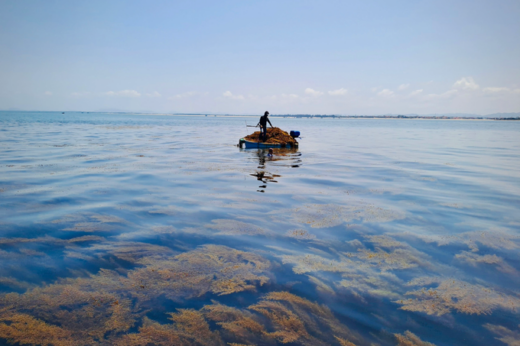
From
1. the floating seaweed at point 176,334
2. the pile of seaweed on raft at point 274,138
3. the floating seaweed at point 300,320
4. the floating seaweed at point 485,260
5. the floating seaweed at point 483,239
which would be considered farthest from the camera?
the pile of seaweed on raft at point 274,138

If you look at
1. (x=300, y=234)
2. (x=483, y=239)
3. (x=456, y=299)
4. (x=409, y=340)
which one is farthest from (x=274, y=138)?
(x=409, y=340)

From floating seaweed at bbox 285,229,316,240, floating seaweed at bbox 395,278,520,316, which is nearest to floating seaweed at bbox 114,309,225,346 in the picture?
floating seaweed at bbox 395,278,520,316

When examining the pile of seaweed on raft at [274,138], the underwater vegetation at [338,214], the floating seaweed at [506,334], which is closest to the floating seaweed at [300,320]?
the floating seaweed at [506,334]

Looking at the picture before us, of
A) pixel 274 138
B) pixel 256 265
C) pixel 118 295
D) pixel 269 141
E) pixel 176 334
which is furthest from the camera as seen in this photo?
pixel 274 138

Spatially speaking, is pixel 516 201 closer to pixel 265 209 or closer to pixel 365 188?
pixel 365 188

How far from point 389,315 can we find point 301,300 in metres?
1.26

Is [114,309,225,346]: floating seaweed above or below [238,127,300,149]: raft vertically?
below

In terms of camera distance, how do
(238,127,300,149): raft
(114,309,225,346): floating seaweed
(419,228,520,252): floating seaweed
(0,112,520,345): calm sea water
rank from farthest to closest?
(238,127,300,149): raft → (419,228,520,252): floating seaweed → (0,112,520,345): calm sea water → (114,309,225,346): floating seaweed

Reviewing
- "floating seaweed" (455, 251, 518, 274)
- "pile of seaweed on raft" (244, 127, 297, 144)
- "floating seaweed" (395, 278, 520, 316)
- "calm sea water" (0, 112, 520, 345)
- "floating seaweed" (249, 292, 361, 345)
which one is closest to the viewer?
"floating seaweed" (249, 292, 361, 345)

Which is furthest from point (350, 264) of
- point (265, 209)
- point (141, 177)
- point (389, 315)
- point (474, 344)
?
point (141, 177)

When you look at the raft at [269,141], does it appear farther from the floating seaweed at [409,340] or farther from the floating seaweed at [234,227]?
the floating seaweed at [409,340]

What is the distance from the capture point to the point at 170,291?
469 cm

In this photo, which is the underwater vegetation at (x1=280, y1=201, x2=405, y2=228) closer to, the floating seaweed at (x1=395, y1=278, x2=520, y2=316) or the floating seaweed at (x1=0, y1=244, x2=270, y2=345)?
the floating seaweed at (x1=0, y1=244, x2=270, y2=345)

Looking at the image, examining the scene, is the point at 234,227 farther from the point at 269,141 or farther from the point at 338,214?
the point at 269,141
